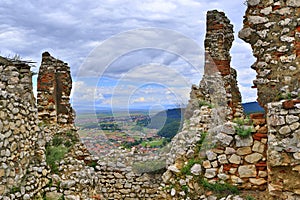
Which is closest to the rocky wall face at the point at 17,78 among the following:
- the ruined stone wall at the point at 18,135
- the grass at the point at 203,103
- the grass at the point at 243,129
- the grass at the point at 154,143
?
the ruined stone wall at the point at 18,135

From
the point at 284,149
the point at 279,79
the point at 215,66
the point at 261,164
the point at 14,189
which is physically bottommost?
the point at 14,189

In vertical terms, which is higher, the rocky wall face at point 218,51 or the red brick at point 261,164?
the rocky wall face at point 218,51

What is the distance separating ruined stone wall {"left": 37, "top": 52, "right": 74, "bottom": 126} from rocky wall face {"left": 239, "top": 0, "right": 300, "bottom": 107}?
607 cm

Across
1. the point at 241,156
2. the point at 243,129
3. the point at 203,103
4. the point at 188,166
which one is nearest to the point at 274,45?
the point at 243,129

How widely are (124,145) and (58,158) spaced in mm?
3154

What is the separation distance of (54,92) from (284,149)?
7012 millimetres

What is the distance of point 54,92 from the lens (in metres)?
10.0

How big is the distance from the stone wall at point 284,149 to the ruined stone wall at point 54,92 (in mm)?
6531

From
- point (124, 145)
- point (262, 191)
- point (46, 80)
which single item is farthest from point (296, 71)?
point (46, 80)

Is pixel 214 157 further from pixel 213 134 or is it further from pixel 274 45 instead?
pixel 274 45

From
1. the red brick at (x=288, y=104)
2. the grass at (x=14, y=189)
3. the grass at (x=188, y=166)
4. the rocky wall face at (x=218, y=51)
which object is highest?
the rocky wall face at (x=218, y=51)

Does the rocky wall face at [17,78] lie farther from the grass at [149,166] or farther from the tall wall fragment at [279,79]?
the grass at [149,166]

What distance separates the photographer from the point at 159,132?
992cm

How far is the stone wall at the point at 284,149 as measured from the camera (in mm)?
4879
